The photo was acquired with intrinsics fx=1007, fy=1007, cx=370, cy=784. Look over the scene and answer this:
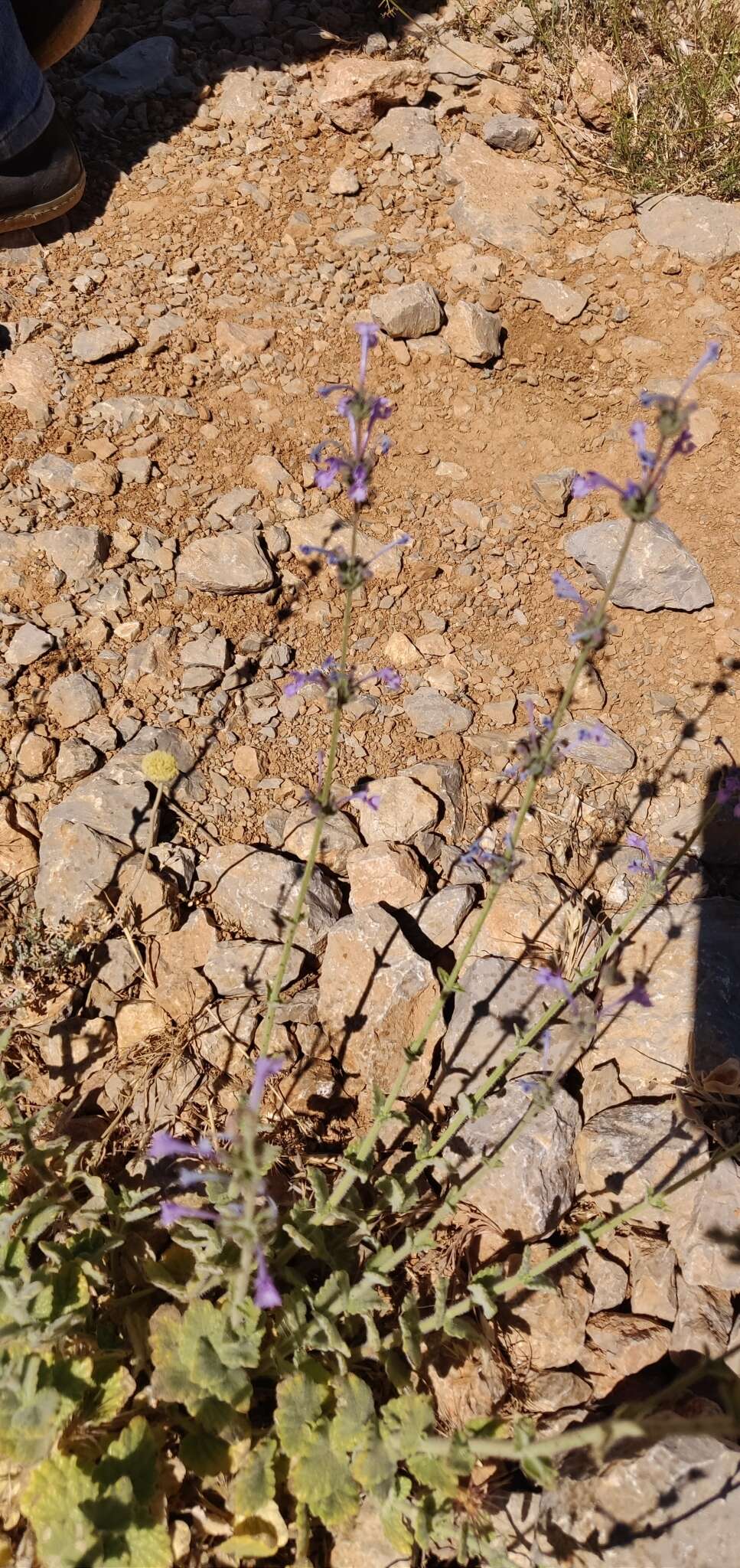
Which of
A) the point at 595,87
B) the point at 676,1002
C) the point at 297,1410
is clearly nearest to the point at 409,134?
the point at 595,87

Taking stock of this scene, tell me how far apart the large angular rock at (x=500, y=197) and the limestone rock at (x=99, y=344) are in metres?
1.97

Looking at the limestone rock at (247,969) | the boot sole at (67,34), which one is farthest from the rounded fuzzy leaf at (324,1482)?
the boot sole at (67,34)

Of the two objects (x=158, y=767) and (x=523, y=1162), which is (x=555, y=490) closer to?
(x=158, y=767)

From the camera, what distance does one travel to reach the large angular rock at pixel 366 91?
571 cm

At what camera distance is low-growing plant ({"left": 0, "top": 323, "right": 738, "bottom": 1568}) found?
2.29 m

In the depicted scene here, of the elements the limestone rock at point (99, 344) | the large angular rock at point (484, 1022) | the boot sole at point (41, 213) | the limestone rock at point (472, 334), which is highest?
the boot sole at point (41, 213)

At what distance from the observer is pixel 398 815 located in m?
3.72

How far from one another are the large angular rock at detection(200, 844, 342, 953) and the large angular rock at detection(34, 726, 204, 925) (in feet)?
1.06

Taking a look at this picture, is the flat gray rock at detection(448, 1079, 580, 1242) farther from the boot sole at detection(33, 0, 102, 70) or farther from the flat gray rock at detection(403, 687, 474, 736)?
the boot sole at detection(33, 0, 102, 70)

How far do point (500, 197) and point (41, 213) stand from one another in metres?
2.42

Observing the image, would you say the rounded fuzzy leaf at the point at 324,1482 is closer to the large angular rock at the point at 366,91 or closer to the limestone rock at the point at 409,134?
the limestone rock at the point at 409,134

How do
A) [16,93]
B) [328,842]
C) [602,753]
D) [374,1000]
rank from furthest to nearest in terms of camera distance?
[16,93]
[602,753]
[328,842]
[374,1000]

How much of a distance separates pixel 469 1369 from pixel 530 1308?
252mm

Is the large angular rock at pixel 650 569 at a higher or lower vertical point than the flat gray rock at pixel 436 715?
higher
